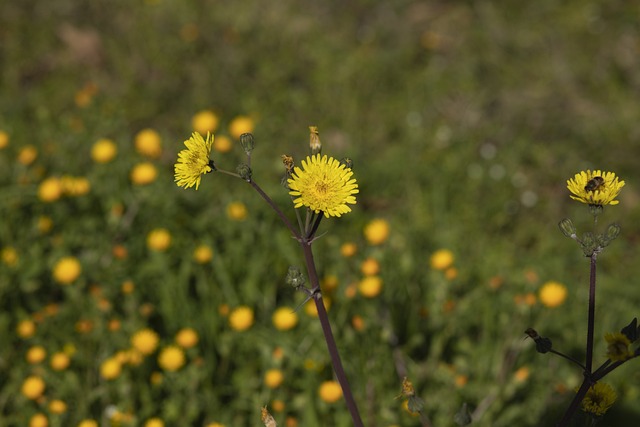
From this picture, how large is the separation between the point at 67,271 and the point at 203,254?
57 cm

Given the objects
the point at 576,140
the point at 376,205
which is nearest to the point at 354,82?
the point at 376,205

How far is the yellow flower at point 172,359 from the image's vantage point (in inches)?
92.5

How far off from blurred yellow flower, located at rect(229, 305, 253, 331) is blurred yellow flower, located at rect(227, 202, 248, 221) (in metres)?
0.54

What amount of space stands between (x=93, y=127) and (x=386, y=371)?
2.32m

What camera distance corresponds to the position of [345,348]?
242 cm

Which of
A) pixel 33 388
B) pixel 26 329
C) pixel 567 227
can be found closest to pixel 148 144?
pixel 26 329

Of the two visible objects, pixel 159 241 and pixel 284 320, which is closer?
pixel 284 320

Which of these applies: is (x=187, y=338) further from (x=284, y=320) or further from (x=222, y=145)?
(x=222, y=145)

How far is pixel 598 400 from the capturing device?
131 centimetres

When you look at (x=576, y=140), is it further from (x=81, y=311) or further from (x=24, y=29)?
(x=24, y=29)

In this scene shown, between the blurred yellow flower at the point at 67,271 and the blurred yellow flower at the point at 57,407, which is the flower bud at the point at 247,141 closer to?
the blurred yellow flower at the point at 57,407

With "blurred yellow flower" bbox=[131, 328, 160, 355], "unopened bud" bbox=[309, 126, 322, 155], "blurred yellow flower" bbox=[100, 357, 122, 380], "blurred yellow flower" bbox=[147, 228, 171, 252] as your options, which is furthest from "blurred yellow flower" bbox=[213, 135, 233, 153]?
"unopened bud" bbox=[309, 126, 322, 155]

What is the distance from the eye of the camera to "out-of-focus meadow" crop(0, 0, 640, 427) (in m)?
2.39

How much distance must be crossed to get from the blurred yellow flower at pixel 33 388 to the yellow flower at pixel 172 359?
1.44 feet
